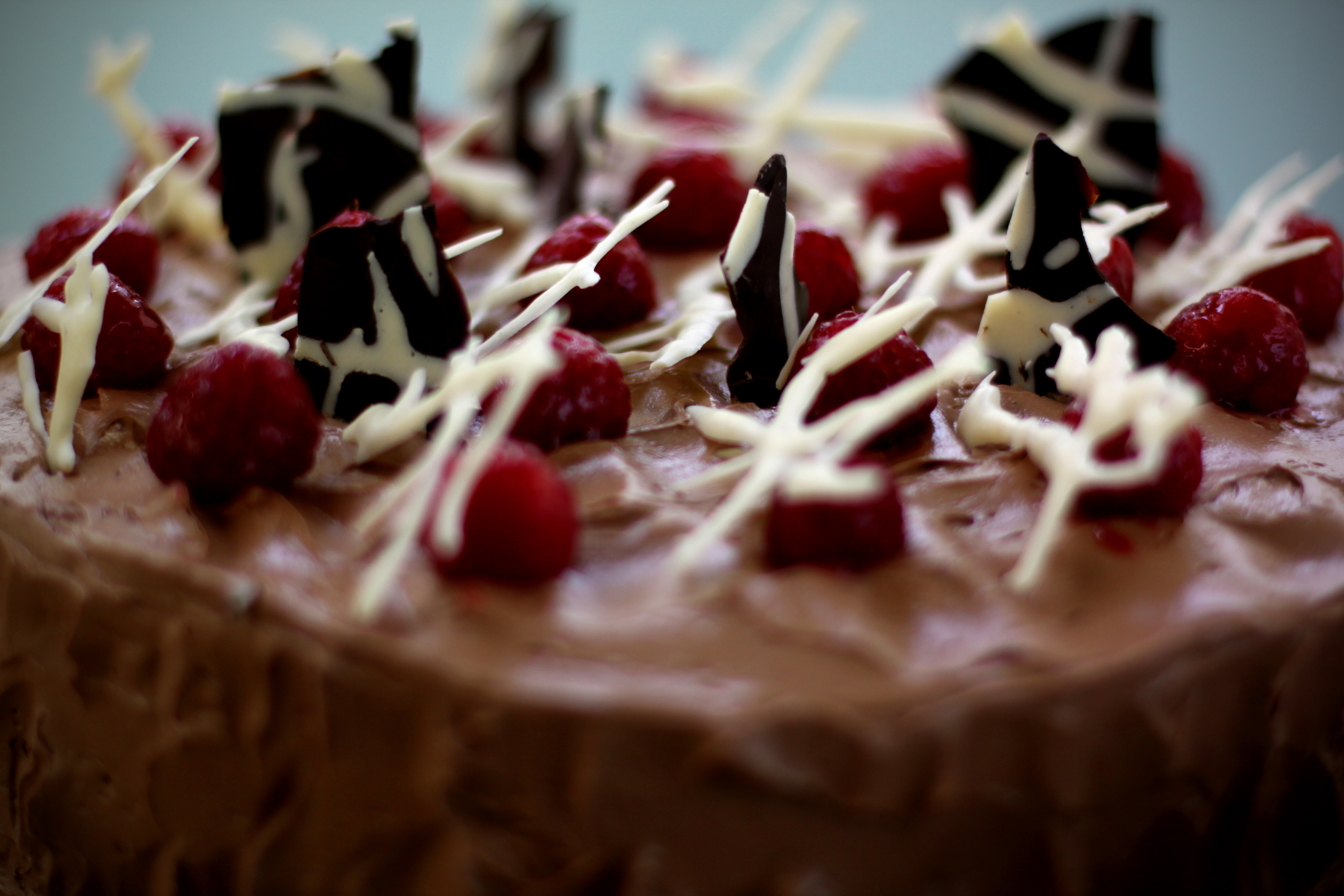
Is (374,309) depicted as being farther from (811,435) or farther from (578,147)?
(578,147)

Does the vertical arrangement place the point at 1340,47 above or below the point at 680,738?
below

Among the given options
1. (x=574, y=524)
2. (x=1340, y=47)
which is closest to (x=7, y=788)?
(x=574, y=524)

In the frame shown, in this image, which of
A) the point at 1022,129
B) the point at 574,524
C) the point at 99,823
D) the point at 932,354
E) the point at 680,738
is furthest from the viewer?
the point at 1022,129

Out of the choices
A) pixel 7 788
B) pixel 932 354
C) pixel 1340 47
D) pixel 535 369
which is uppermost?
pixel 535 369

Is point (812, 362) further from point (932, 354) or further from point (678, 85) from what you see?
point (678, 85)

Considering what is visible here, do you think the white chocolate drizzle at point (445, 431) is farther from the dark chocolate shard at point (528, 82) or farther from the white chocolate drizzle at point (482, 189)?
the dark chocolate shard at point (528, 82)

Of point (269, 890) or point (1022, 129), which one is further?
point (1022, 129)

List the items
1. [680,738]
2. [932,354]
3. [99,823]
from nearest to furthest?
1. [680,738]
2. [99,823]
3. [932,354]
